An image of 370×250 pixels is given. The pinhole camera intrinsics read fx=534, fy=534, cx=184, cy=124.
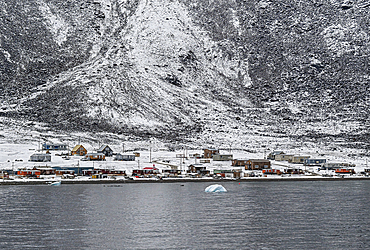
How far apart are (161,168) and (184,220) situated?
84439mm

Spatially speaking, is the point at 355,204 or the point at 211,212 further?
the point at 355,204

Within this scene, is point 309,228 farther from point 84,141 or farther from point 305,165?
point 84,141

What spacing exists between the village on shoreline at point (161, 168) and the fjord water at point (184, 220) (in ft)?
101

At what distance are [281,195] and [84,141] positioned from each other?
11584 cm

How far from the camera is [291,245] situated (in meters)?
49.9

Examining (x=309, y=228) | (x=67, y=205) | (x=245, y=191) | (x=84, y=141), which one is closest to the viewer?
(x=309, y=228)

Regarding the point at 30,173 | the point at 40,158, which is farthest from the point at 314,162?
the point at 30,173

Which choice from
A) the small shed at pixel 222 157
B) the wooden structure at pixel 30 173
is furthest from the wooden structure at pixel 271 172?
the wooden structure at pixel 30 173

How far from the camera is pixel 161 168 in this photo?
14862 cm

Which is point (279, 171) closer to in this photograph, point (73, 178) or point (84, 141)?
point (73, 178)

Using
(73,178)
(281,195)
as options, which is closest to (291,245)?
(281,195)

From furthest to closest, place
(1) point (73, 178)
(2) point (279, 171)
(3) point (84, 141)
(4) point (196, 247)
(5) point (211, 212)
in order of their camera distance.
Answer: (3) point (84, 141), (2) point (279, 171), (1) point (73, 178), (5) point (211, 212), (4) point (196, 247)

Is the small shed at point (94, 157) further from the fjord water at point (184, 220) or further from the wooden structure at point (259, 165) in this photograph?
the fjord water at point (184, 220)

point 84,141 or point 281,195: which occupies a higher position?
point 84,141
